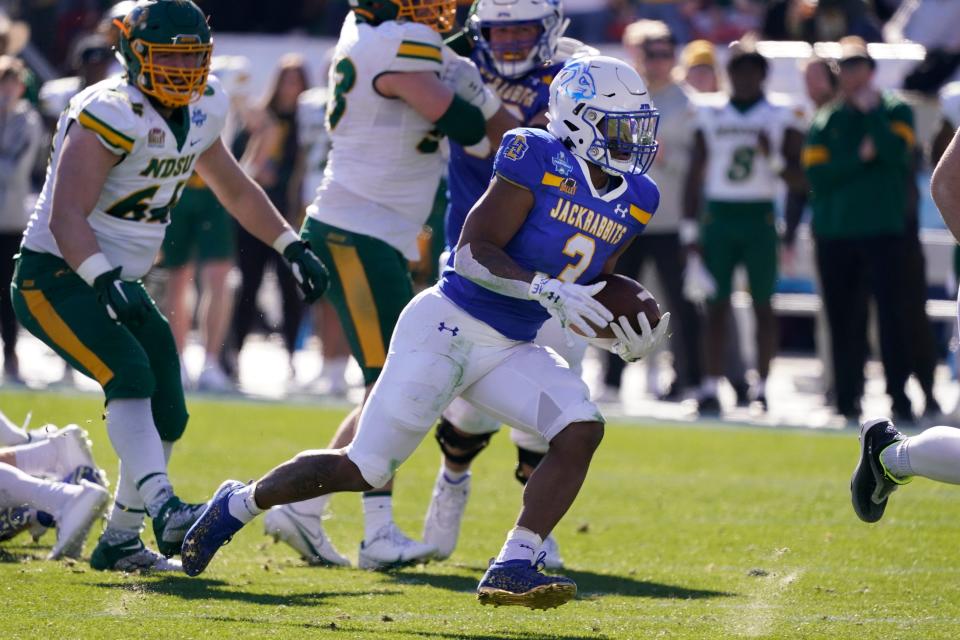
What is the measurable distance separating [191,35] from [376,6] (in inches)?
35.9

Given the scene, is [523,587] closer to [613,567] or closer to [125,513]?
[613,567]

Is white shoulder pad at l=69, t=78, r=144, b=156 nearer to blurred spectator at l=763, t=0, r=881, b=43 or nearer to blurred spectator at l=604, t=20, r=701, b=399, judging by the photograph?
blurred spectator at l=604, t=20, r=701, b=399

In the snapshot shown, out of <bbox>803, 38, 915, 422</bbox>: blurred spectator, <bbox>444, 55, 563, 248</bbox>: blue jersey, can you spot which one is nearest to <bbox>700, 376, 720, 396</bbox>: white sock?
→ <bbox>803, 38, 915, 422</bbox>: blurred spectator

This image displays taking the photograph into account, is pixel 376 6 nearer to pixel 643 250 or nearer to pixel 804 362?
pixel 643 250

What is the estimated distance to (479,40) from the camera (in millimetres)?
6281

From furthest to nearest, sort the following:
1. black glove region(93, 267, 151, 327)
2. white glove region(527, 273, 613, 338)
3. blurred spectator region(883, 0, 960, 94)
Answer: blurred spectator region(883, 0, 960, 94) → black glove region(93, 267, 151, 327) → white glove region(527, 273, 613, 338)

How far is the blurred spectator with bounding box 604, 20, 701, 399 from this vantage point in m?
10.5

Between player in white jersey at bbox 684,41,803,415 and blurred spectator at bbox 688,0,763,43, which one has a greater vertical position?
player in white jersey at bbox 684,41,803,415

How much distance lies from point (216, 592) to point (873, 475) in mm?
1952

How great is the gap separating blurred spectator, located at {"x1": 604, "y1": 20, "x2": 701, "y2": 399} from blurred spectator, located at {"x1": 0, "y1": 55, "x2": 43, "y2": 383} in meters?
3.82

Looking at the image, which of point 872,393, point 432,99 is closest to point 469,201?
point 432,99

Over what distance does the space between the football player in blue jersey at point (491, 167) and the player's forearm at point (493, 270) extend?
1213 millimetres

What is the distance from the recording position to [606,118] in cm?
482

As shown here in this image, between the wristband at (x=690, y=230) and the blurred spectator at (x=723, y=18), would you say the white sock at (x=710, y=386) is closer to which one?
the wristband at (x=690, y=230)
